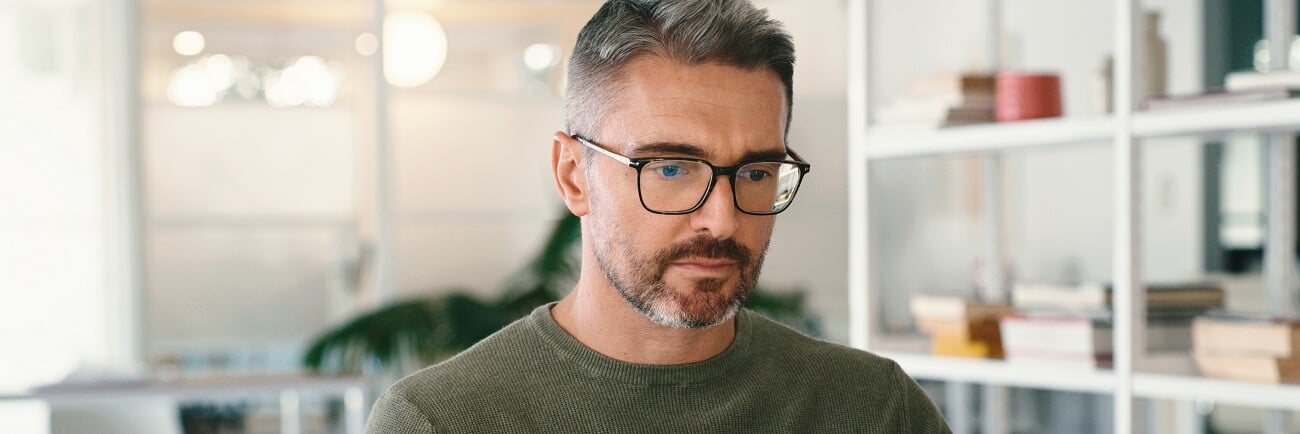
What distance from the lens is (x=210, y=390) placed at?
326cm

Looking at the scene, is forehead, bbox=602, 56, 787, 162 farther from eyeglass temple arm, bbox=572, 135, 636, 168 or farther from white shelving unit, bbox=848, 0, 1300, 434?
white shelving unit, bbox=848, 0, 1300, 434

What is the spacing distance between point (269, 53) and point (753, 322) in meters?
3.66

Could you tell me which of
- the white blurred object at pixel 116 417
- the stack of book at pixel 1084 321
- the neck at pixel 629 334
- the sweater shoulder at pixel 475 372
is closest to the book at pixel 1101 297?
the stack of book at pixel 1084 321

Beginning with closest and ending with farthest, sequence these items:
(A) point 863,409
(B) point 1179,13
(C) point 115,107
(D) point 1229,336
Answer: (A) point 863,409
(D) point 1229,336
(C) point 115,107
(B) point 1179,13

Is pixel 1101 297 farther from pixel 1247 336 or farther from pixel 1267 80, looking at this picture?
pixel 1267 80

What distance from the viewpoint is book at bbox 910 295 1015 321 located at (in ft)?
9.56

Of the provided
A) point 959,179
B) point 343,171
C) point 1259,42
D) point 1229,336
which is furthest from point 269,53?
point 1259,42

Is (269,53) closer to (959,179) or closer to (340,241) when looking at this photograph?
(340,241)

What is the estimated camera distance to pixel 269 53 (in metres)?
4.85

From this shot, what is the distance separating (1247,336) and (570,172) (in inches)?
59.2

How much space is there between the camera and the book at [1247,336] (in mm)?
2352

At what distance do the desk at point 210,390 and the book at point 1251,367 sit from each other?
1.92 meters

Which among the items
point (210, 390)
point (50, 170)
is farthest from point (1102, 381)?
point (50, 170)

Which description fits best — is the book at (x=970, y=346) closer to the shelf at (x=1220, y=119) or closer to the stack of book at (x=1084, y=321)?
the stack of book at (x=1084, y=321)
